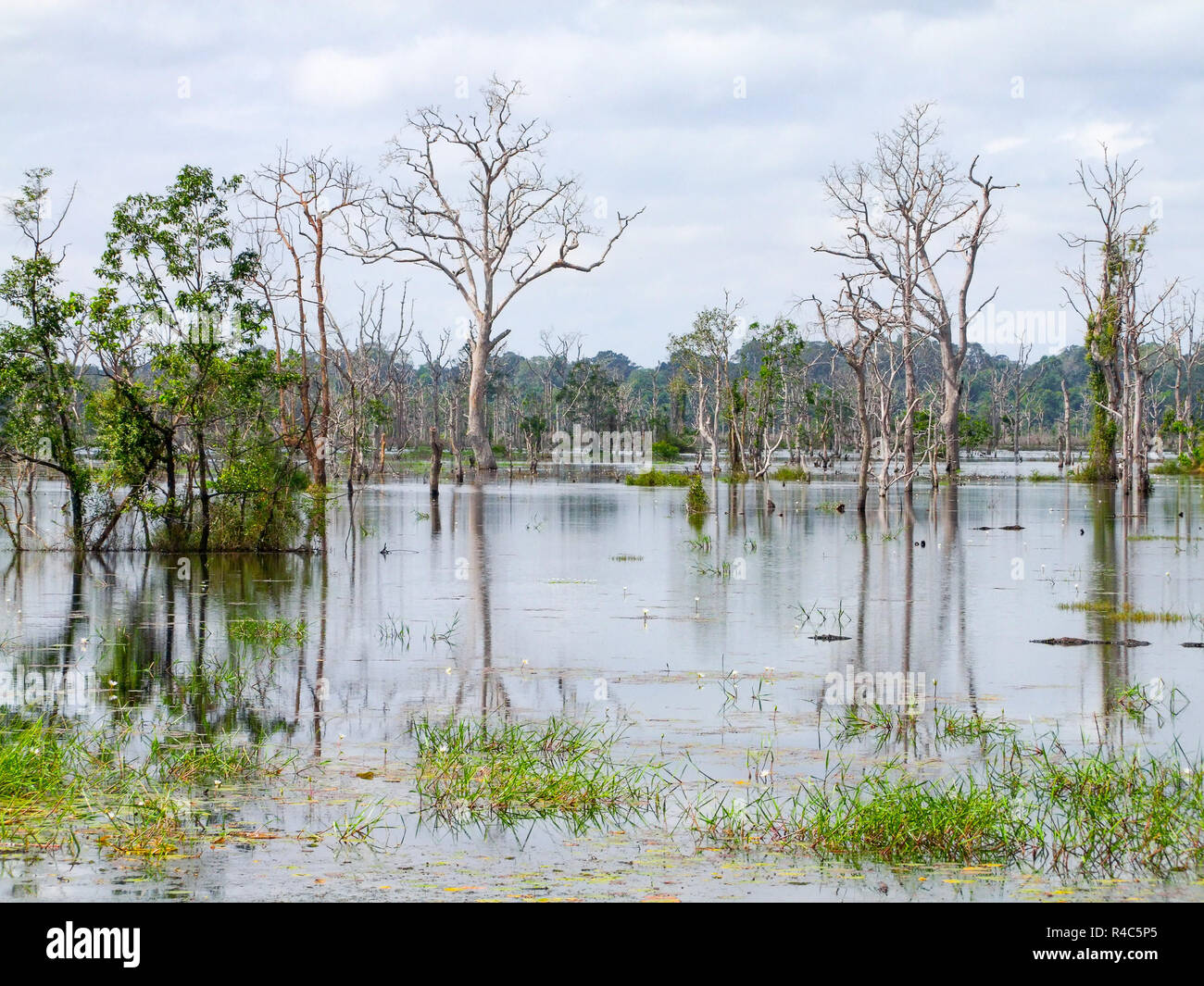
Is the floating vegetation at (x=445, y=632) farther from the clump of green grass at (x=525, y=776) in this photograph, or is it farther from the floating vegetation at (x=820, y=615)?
the clump of green grass at (x=525, y=776)

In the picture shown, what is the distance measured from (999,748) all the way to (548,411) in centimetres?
9499

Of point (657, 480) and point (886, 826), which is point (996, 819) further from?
point (657, 480)

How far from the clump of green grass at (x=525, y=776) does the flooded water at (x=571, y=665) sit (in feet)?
0.71

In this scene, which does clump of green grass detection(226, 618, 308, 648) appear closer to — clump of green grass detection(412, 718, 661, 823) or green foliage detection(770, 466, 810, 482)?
clump of green grass detection(412, 718, 661, 823)

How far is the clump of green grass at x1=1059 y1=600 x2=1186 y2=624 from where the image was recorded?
46.3 feet

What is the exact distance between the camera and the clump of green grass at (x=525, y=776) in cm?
688

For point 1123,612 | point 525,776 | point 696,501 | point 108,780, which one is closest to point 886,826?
point 525,776

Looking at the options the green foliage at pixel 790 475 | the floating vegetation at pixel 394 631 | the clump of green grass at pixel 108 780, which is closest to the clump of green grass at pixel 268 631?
the floating vegetation at pixel 394 631

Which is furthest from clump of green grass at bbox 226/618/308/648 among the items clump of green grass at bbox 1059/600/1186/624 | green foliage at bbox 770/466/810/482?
green foliage at bbox 770/466/810/482

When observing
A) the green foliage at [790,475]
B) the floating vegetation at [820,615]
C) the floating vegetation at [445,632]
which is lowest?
the floating vegetation at [445,632]

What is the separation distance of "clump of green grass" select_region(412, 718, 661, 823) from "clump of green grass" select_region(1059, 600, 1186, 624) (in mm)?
8058

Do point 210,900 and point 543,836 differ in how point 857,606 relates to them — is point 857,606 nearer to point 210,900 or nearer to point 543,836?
point 543,836

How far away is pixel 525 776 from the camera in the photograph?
725cm
